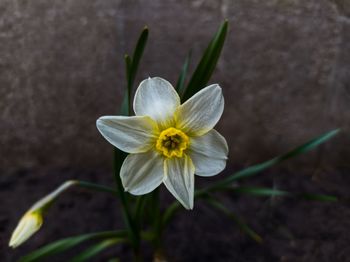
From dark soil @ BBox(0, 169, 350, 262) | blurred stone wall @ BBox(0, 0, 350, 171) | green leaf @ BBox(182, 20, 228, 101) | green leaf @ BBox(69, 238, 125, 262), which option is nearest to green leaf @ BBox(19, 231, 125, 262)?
green leaf @ BBox(69, 238, 125, 262)

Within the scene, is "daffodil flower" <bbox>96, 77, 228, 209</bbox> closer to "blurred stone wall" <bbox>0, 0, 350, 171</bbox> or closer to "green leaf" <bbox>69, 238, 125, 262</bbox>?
"green leaf" <bbox>69, 238, 125, 262</bbox>

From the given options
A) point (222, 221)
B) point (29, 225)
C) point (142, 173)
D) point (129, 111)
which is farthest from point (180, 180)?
point (222, 221)

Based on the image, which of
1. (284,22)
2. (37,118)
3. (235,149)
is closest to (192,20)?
(284,22)

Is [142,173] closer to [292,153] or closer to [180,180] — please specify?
[180,180]

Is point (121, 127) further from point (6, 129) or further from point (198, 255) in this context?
point (6, 129)

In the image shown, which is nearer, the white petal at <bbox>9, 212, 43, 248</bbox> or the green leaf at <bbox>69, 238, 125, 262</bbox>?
the white petal at <bbox>9, 212, 43, 248</bbox>

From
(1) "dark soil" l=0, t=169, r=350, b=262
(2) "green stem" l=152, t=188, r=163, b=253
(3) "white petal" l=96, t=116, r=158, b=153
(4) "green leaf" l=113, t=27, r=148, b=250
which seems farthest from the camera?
(1) "dark soil" l=0, t=169, r=350, b=262

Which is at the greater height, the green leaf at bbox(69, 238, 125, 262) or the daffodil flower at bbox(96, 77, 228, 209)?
the daffodil flower at bbox(96, 77, 228, 209)

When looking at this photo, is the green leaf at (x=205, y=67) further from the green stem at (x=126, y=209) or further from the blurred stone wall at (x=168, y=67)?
the blurred stone wall at (x=168, y=67)
